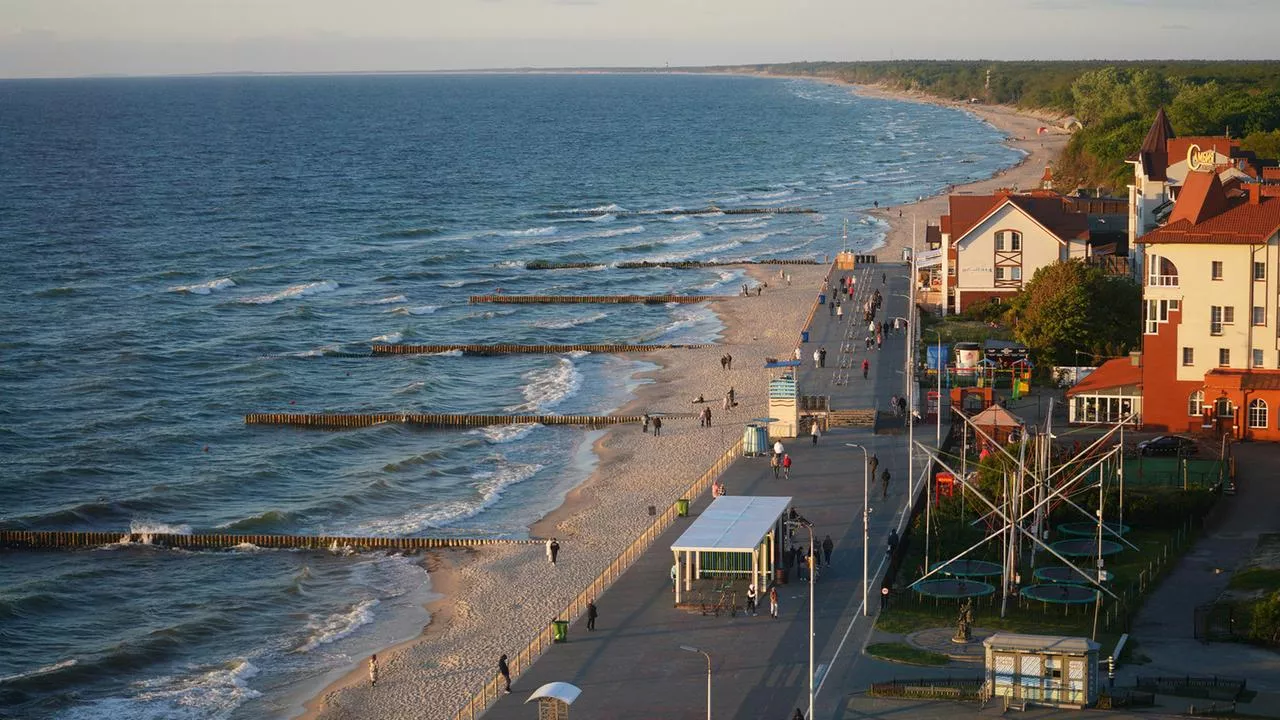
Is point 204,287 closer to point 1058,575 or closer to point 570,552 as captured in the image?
point 570,552

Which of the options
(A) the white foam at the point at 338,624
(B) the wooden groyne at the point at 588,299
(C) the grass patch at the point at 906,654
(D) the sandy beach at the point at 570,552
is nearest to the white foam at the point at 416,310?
(B) the wooden groyne at the point at 588,299

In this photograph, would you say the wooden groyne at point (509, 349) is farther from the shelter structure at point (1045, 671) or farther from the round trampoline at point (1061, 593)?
the shelter structure at point (1045, 671)

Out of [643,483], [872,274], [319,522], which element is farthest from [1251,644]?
[872,274]

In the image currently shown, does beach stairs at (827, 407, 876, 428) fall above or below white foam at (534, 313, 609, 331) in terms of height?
below

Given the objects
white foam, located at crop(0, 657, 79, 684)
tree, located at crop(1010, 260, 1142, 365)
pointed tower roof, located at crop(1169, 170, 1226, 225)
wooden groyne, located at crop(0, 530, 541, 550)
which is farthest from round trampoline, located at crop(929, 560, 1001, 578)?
tree, located at crop(1010, 260, 1142, 365)

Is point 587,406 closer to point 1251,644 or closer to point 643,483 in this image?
point 643,483

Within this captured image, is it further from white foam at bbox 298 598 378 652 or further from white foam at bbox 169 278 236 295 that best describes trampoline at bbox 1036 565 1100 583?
white foam at bbox 169 278 236 295
